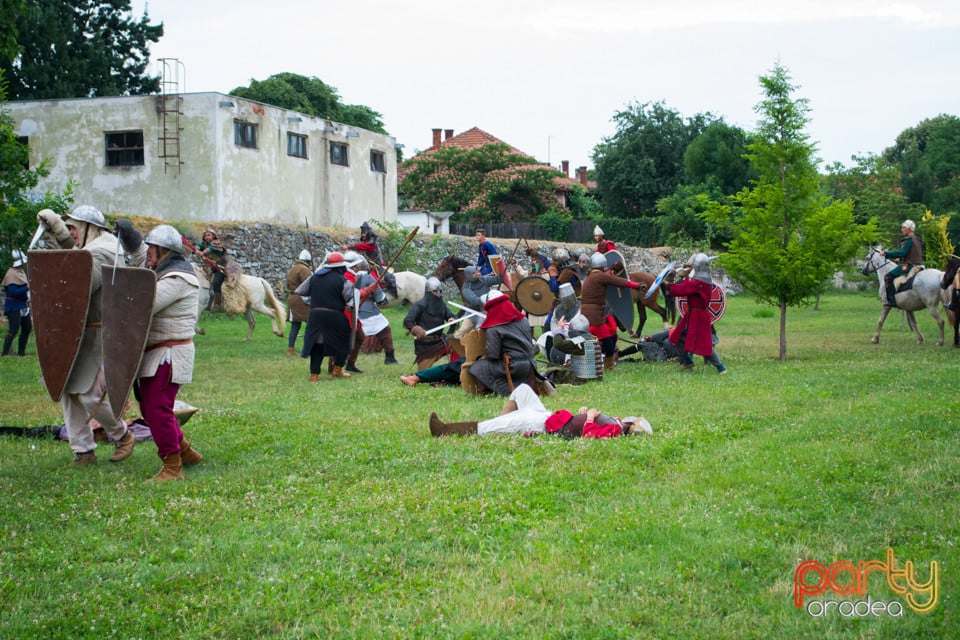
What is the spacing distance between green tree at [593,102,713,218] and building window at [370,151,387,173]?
61.7 ft

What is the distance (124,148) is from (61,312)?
25.4 m

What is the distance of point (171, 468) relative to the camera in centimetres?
691

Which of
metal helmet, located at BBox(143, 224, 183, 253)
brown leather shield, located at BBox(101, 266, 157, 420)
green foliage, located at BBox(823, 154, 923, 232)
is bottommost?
brown leather shield, located at BBox(101, 266, 157, 420)

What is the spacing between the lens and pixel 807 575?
181 inches

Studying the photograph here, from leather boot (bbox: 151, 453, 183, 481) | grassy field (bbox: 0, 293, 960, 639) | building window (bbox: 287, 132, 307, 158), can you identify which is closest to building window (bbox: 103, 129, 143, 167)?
building window (bbox: 287, 132, 307, 158)

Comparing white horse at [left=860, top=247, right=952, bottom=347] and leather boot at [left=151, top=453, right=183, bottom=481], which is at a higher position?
white horse at [left=860, top=247, right=952, bottom=347]

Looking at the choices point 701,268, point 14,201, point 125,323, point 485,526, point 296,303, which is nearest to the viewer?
point 485,526

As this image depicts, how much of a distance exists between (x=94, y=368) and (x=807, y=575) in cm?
527

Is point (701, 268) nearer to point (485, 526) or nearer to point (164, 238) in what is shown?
point (164, 238)

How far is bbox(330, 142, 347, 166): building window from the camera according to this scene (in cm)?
3588

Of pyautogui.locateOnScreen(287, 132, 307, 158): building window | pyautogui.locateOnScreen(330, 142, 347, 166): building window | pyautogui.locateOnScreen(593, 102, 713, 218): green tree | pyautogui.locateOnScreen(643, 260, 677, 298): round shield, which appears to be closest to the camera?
pyautogui.locateOnScreen(643, 260, 677, 298): round shield

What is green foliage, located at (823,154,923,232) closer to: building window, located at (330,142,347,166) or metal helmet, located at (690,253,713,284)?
building window, located at (330,142,347,166)

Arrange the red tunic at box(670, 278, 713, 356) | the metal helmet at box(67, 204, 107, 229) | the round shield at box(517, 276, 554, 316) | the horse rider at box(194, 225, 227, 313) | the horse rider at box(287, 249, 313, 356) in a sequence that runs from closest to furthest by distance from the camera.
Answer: the metal helmet at box(67, 204, 107, 229)
the red tunic at box(670, 278, 713, 356)
the round shield at box(517, 276, 554, 316)
the horse rider at box(287, 249, 313, 356)
the horse rider at box(194, 225, 227, 313)

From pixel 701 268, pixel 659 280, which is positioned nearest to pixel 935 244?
pixel 659 280
